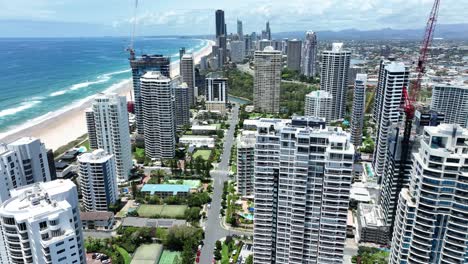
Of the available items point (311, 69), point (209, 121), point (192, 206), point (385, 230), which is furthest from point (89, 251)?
point (311, 69)

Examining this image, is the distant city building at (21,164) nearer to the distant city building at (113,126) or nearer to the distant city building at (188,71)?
the distant city building at (113,126)

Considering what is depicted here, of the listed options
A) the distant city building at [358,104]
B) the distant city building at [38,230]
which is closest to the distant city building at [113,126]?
the distant city building at [38,230]

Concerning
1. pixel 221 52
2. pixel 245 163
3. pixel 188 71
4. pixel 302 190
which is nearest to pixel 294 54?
pixel 221 52

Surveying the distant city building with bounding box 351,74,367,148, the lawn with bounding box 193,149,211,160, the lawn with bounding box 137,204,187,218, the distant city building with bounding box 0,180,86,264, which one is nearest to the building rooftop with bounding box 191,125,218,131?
the lawn with bounding box 193,149,211,160

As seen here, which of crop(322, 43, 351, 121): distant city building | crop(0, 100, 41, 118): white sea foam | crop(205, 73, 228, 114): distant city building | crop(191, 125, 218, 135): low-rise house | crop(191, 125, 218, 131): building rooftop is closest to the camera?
crop(191, 125, 218, 135): low-rise house

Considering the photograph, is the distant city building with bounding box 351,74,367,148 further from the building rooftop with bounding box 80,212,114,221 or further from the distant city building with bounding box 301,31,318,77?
the distant city building with bounding box 301,31,318,77

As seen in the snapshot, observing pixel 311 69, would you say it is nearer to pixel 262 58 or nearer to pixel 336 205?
pixel 262 58
